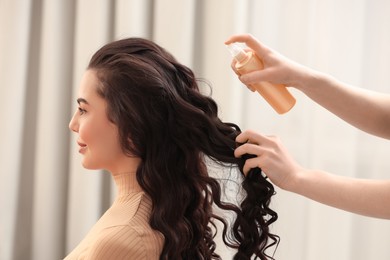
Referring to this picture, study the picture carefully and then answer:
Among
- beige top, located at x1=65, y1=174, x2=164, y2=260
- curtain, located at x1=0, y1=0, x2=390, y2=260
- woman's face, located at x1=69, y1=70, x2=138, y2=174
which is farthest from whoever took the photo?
curtain, located at x1=0, y1=0, x2=390, y2=260

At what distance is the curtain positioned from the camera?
1.77 meters

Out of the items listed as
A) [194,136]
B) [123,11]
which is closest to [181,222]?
[194,136]

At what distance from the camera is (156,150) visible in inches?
45.1

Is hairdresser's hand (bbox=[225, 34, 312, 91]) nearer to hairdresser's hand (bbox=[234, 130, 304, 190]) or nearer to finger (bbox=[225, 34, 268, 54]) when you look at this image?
finger (bbox=[225, 34, 268, 54])

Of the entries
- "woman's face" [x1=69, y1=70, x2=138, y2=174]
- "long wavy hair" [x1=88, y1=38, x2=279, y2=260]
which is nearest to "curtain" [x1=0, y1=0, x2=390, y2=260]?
"long wavy hair" [x1=88, y1=38, x2=279, y2=260]

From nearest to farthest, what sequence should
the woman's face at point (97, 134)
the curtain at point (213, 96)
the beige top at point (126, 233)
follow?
the beige top at point (126, 233) → the woman's face at point (97, 134) → the curtain at point (213, 96)

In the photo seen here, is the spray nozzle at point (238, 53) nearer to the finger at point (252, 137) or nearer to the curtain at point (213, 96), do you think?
the finger at point (252, 137)

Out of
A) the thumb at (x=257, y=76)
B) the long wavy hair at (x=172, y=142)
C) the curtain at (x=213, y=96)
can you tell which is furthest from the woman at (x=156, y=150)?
the curtain at (x=213, y=96)

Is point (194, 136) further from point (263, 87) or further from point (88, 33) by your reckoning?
point (88, 33)

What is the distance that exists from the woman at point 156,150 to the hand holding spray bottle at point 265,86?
121 mm

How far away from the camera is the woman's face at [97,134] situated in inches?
45.7

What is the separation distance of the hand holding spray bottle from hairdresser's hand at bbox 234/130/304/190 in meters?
0.08

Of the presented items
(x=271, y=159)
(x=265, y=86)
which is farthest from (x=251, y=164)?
(x=265, y=86)

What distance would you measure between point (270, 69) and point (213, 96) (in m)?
0.78
